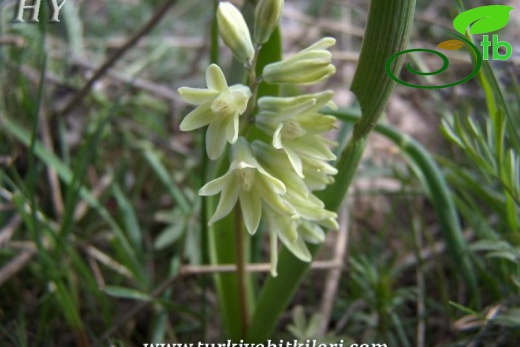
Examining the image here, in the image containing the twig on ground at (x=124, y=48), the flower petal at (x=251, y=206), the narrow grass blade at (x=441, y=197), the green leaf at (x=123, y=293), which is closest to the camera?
the flower petal at (x=251, y=206)

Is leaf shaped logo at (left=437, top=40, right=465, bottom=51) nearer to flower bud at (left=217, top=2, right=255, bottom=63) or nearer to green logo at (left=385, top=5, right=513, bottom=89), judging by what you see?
green logo at (left=385, top=5, right=513, bottom=89)

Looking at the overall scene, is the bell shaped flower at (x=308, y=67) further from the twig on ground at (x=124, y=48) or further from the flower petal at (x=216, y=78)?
the twig on ground at (x=124, y=48)

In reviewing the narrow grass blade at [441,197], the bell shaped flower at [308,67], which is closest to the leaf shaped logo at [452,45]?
the narrow grass blade at [441,197]

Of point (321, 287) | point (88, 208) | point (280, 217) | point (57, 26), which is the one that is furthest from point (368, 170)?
point (57, 26)

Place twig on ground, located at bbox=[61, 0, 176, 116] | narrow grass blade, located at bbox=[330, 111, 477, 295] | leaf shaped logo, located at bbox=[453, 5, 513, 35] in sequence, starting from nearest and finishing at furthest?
1. leaf shaped logo, located at bbox=[453, 5, 513, 35]
2. narrow grass blade, located at bbox=[330, 111, 477, 295]
3. twig on ground, located at bbox=[61, 0, 176, 116]

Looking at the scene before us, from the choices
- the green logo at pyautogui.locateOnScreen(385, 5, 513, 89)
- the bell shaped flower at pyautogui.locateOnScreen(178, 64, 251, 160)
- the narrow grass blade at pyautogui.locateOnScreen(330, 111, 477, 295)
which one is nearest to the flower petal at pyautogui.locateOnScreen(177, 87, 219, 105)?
the bell shaped flower at pyautogui.locateOnScreen(178, 64, 251, 160)

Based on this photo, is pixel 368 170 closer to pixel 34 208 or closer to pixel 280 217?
pixel 280 217

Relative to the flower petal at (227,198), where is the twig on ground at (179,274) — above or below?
below

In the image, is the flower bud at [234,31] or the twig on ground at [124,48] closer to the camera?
the flower bud at [234,31]
